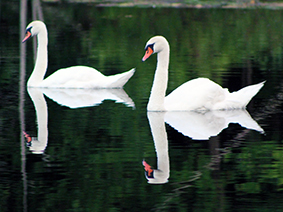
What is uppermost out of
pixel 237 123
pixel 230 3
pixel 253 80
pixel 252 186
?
pixel 230 3

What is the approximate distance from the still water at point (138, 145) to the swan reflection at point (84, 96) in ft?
0.06

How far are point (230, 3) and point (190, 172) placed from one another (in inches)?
1235

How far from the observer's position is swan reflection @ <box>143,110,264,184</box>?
321 inches

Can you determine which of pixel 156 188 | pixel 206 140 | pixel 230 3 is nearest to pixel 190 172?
pixel 156 188

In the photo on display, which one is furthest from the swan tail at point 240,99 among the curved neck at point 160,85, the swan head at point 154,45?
the swan head at point 154,45

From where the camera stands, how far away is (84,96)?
12.4 metres

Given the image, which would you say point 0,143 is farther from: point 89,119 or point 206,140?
point 206,140

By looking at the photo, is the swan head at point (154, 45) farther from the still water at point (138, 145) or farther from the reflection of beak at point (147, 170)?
the reflection of beak at point (147, 170)

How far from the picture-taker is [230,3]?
3738cm

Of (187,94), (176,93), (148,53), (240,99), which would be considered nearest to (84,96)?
(176,93)

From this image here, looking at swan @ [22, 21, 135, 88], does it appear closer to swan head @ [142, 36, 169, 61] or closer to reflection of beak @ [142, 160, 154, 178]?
swan head @ [142, 36, 169, 61]

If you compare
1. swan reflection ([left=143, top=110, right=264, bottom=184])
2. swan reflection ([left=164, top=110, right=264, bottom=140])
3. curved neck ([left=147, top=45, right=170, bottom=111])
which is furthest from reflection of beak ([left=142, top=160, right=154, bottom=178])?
curved neck ([left=147, top=45, right=170, bottom=111])

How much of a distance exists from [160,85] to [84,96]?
247cm

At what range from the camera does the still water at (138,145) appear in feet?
20.4
